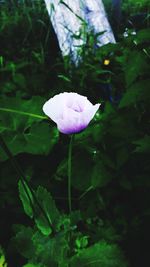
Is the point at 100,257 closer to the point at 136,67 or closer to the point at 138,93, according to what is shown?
the point at 138,93

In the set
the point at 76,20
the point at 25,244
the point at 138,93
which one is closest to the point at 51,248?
the point at 25,244

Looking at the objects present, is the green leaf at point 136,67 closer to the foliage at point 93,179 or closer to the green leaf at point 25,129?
the foliage at point 93,179

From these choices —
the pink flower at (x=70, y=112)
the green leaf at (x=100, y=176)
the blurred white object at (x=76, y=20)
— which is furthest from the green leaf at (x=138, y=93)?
the blurred white object at (x=76, y=20)

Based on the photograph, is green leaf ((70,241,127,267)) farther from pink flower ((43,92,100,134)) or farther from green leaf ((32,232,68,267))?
pink flower ((43,92,100,134))

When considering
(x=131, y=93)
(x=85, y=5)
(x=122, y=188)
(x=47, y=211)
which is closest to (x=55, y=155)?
(x=122, y=188)

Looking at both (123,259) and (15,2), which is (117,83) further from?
(15,2)

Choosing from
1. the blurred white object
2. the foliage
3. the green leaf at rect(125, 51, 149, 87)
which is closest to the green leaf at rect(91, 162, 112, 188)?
the foliage
